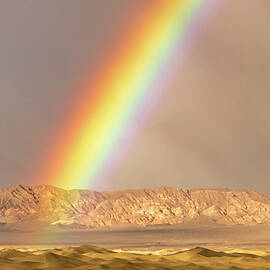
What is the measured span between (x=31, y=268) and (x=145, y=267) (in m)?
12.1

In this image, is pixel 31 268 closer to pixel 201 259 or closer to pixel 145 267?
pixel 145 267

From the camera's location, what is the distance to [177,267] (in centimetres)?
6234

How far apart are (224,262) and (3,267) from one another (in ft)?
92.2

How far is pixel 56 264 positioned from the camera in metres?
61.7

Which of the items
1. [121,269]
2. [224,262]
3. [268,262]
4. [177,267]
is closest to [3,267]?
[121,269]

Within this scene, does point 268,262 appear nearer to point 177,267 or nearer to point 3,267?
point 177,267

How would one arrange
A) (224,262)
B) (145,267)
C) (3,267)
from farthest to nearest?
(224,262) < (145,267) < (3,267)

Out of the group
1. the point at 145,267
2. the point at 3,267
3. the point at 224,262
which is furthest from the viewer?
the point at 224,262

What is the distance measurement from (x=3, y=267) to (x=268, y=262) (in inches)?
1318

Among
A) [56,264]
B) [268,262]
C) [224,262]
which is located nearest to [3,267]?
[56,264]

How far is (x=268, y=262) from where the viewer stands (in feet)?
235

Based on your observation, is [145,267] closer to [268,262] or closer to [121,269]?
[121,269]

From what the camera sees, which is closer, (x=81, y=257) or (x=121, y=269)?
(x=121, y=269)

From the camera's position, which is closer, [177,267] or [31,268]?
[31,268]
